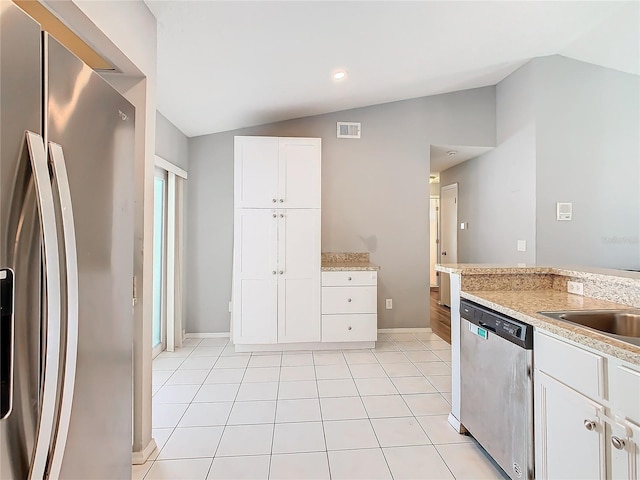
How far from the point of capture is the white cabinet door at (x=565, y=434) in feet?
3.51

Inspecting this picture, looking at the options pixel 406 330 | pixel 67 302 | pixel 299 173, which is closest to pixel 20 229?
pixel 67 302

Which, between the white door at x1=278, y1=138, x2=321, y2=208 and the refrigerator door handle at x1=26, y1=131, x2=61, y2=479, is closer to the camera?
the refrigerator door handle at x1=26, y1=131, x2=61, y2=479

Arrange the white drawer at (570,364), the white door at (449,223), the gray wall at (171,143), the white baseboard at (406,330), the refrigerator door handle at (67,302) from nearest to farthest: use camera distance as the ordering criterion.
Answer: the refrigerator door handle at (67,302) → the white drawer at (570,364) → the gray wall at (171,143) → the white baseboard at (406,330) → the white door at (449,223)

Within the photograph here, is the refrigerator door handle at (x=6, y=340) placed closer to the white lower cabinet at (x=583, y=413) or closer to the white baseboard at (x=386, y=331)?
the white lower cabinet at (x=583, y=413)

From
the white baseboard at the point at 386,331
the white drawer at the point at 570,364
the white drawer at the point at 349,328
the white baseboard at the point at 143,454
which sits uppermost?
the white drawer at the point at 570,364

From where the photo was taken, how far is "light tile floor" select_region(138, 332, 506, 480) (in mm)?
1664

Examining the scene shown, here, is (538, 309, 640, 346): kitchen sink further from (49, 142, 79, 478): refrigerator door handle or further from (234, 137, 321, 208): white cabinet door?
(234, 137, 321, 208): white cabinet door

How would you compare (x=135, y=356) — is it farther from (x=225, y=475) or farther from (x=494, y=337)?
(x=494, y=337)

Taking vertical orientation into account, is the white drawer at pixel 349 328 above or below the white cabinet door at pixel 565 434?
below

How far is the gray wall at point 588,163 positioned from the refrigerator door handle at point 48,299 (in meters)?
3.85

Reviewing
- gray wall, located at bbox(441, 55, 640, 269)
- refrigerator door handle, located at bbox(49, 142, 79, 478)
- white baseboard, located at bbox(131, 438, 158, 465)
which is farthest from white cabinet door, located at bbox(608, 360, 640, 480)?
gray wall, located at bbox(441, 55, 640, 269)

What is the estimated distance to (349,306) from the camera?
3346mm

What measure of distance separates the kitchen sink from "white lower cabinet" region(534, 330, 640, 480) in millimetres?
251

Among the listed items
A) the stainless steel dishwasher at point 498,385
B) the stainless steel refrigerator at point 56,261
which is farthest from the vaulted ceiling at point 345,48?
the stainless steel dishwasher at point 498,385
